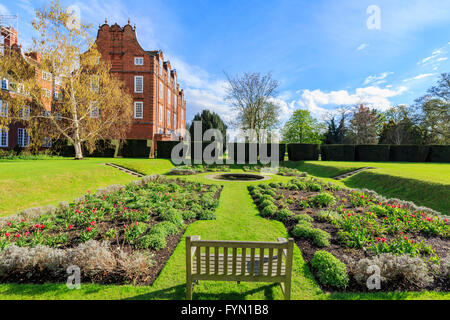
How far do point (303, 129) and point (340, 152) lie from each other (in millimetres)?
22140

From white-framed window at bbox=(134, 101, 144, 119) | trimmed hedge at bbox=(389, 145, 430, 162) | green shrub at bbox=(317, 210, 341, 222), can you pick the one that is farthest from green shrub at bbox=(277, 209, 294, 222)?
trimmed hedge at bbox=(389, 145, 430, 162)

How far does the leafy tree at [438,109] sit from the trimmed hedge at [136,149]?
40568mm

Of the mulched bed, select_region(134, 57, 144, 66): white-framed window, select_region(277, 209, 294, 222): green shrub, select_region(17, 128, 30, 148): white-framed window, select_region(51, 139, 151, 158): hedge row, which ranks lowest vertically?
the mulched bed

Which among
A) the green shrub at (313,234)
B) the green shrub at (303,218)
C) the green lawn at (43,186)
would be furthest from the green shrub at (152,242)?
the green lawn at (43,186)

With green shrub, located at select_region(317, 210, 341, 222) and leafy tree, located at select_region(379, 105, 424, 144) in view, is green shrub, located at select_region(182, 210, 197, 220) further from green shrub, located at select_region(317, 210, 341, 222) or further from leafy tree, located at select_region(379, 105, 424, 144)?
leafy tree, located at select_region(379, 105, 424, 144)

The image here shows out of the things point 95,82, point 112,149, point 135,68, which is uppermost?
point 135,68

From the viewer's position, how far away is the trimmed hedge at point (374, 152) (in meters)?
25.9

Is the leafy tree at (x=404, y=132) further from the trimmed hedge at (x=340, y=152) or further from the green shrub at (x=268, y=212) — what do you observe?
the green shrub at (x=268, y=212)

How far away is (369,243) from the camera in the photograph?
4734mm

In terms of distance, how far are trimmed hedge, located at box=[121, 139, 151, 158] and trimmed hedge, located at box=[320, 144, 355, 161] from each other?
22404mm

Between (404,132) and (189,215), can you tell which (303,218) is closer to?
(189,215)

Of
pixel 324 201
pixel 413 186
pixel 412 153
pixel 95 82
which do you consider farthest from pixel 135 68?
pixel 412 153

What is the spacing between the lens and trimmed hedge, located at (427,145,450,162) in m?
A: 25.6
